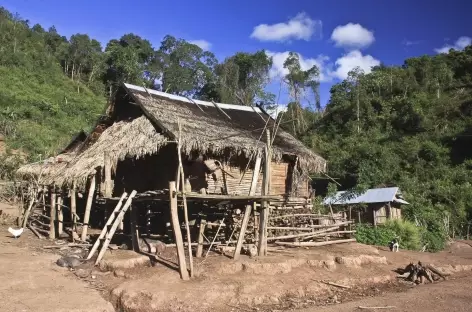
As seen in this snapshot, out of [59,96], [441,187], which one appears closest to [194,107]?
[441,187]

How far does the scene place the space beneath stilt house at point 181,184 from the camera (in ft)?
29.3

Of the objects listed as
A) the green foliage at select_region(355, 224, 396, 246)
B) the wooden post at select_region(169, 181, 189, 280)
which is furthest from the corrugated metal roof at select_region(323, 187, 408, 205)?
the wooden post at select_region(169, 181, 189, 280)

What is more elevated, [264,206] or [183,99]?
[183,99]

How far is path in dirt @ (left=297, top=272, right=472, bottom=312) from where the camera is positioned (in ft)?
22.7

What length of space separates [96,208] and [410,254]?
9.26 metres

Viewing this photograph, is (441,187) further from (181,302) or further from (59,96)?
(59,96)

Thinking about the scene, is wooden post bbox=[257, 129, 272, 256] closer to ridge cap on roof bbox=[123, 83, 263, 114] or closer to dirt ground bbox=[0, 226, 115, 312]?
dirt ground bbox=[0, 226, 115, 312]

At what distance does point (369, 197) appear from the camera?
18672 millimetres

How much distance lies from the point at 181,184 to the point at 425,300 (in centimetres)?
545

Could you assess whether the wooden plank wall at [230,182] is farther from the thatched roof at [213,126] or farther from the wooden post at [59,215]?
the wooden post at [59,215]

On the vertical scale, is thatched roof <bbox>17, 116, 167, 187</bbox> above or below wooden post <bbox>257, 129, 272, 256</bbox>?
above

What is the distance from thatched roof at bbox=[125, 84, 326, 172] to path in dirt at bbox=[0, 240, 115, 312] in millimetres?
4112

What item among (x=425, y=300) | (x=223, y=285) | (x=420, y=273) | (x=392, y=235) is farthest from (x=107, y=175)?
(x=392, y=235)

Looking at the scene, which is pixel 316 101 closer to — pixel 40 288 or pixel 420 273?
pixel 420 273
